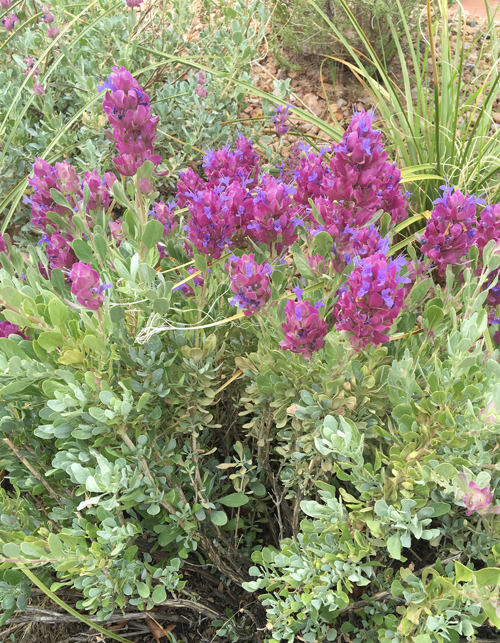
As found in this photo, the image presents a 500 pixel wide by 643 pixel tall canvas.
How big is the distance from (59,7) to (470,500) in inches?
120

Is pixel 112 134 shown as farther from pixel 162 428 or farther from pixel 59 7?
pixel 59 7

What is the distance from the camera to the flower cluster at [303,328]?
1.02m

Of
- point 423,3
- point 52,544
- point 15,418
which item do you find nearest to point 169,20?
point 423,3

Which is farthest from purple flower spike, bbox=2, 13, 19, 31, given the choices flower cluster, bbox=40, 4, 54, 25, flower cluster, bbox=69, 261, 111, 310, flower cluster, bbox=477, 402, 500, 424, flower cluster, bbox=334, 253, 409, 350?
flower cluster, bbox=477, 402, 500, 424

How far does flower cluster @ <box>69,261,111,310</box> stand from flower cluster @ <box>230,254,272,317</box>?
0.26 meters

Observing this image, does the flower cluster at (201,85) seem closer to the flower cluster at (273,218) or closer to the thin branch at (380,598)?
the flower cluster at (273,218)

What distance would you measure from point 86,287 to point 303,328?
43cm

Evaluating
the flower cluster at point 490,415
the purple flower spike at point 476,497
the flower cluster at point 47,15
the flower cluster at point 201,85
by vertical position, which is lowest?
the purple flower spike at point 476,497

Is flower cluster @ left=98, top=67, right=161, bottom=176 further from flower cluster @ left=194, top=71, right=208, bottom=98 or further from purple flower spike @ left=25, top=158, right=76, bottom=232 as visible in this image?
flower cluster @ left=194, top=71, right=208, bottom=98

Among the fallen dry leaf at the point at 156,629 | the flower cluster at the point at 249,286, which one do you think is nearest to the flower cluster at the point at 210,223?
the flower cluster at the point at 249,286

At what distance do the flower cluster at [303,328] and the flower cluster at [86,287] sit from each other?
0.37 metres

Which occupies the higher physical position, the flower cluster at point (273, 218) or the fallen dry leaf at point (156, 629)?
the flower cluster at point (273, 218)

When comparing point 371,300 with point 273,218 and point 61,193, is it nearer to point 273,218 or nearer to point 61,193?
point 273,218

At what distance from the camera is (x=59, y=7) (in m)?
2.74
